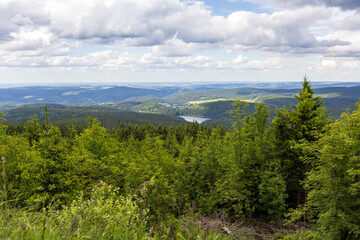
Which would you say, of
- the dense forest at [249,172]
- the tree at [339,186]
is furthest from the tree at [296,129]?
the tree at [339,186]

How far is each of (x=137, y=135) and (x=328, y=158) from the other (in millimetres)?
74083

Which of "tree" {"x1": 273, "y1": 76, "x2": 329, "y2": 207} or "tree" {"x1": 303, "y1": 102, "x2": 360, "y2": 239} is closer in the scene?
"tree" {"x1": 303, "y1": 102, "x2": 360, "y2": 239}

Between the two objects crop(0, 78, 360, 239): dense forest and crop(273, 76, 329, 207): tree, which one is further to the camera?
crop(273, 76, 329, 207): tree

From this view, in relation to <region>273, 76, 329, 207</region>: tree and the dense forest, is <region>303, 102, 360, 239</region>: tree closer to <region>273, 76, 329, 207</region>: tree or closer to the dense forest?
the dense forest

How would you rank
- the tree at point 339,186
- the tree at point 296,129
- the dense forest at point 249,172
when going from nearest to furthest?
the tree at point 339,186 < the dense forest at point 249,172 < the tree at point 296,129

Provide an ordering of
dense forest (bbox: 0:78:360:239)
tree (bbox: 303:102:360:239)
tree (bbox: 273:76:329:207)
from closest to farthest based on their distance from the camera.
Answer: tree (bbox: 303:102:360:239), dense forest (bbox: 0:78:360:239), tree (bbox: 273:76:329:207)

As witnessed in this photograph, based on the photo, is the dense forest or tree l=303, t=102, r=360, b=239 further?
the dense forest

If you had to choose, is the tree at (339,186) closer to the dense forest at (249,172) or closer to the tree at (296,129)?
the dense forest at (249,172)

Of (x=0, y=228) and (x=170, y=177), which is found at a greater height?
(x=0, y=228)

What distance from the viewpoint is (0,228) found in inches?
132

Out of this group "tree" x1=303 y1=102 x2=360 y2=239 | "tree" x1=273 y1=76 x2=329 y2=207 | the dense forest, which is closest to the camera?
"tree" x1=303 y1=102 x2=360 y2=239

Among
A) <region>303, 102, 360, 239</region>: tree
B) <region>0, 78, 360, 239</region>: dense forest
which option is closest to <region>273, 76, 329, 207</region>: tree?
<region>0, 78, 360, 239</region>: dense forest

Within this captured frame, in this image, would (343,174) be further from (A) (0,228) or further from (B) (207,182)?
(A) (0,228)

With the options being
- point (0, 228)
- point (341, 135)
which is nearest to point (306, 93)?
point (341, 135)
